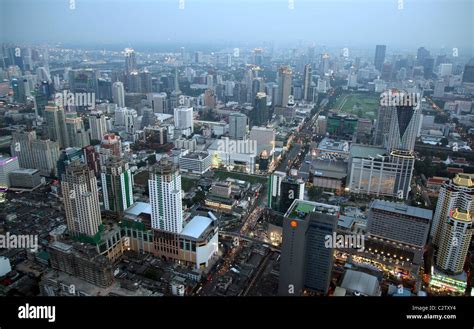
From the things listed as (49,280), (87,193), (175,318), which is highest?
(175,318)

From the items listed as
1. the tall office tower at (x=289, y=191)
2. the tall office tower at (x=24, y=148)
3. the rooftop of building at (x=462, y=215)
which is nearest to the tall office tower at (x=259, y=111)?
the tall office tower at (x=289, y=191)

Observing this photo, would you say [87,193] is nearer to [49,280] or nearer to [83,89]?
[49,280]

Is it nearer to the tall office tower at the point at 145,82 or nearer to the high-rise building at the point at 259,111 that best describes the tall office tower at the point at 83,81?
the tall office tower at the point at 145,82

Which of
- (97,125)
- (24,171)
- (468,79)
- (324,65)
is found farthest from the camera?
(324,65)

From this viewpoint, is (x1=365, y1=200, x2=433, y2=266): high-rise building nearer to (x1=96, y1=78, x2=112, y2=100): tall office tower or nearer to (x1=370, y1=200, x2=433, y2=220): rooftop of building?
(x1=370, y1=200, x2=433, y2=220): rooftop of building

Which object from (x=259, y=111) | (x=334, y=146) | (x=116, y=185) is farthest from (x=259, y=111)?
(x=116, y=185)

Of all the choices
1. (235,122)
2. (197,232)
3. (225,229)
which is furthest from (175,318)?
(235,122)

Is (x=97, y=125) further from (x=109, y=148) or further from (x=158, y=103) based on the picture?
(x=158, y=103)
